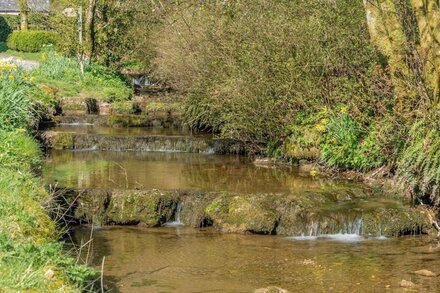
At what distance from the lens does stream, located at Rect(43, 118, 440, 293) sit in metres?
10.1

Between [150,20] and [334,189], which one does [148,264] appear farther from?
[150,20]

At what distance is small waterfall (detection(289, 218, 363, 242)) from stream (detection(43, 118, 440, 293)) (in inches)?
0.6

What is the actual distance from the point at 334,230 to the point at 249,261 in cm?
221

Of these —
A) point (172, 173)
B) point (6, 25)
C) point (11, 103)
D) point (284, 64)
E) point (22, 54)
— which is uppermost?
point (6, 25)

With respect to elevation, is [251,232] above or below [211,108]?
below

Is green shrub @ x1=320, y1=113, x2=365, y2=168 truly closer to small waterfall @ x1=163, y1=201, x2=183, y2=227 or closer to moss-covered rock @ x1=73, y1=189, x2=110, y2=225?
small waterfall @ x1=163, y1=201, x2=183, y2=227

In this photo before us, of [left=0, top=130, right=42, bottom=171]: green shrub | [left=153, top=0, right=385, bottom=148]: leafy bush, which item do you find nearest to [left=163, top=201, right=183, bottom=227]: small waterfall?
[left=0, top=130, right=42, bottom=171]: green shrub

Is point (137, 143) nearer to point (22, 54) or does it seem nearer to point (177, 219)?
point (177, 219)

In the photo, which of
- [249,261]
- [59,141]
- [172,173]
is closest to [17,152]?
[249,261]

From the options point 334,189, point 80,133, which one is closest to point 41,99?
point 80,133

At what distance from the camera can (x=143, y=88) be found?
1179 inches

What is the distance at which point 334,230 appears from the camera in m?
12.7

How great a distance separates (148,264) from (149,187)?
4041mm

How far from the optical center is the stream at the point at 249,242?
10.1m
